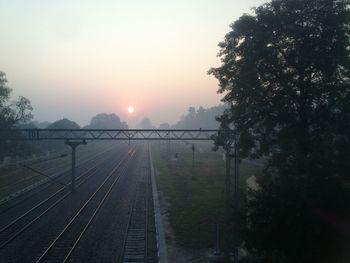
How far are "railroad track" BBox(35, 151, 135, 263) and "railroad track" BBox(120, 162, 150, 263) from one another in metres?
2.68

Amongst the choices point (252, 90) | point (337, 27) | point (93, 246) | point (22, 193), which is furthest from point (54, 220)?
point (337, 27)

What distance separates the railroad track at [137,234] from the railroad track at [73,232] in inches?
105

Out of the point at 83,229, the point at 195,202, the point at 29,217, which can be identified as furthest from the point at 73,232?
the point at 195,202

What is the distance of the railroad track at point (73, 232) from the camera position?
19750 millimetres

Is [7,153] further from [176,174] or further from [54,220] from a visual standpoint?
[54,220]

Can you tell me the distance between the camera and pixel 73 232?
24125mm

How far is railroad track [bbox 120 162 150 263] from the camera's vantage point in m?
20.1

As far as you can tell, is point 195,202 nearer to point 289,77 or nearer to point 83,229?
point 83,229

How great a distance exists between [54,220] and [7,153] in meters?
33.3

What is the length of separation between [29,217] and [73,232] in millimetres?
5383

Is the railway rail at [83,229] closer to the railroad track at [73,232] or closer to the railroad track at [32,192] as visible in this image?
the railroad track at [73,232]

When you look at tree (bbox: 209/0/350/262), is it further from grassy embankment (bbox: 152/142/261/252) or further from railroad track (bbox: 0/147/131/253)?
railroad track (bbox: 0/147/131/253)

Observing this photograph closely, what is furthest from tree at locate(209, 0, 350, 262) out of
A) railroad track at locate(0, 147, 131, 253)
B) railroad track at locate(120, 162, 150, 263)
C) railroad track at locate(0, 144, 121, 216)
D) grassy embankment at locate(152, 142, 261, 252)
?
railroad track at locate(0, 144, 121, 216)

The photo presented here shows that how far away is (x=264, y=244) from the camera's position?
15234 mm
